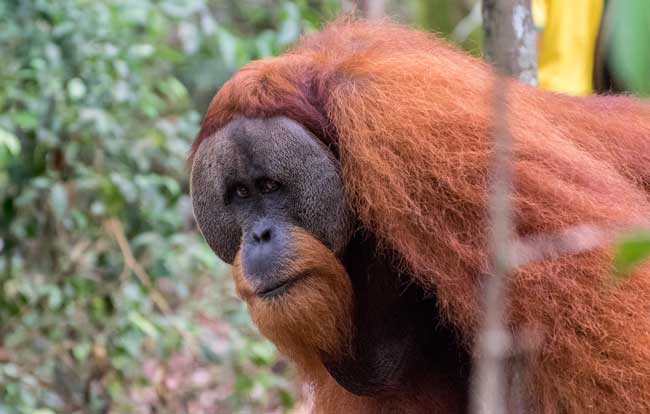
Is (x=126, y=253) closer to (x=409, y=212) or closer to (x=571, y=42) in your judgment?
(x=571, y=42)

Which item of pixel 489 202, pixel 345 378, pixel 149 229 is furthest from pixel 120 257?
pixel 489 202

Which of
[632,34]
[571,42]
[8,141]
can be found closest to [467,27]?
[571,42]

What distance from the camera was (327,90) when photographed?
9.80 feet

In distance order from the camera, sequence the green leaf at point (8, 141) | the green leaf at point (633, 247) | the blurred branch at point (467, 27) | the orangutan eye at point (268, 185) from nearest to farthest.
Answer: the green leaf at point (633, 247)
the orangutan eye at point (268, 185)
the green leaf at point (8, 141)
the blurred branch at point (467, 27)

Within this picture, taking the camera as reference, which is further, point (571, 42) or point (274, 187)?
point (571, 42)

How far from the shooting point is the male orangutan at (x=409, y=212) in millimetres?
2592

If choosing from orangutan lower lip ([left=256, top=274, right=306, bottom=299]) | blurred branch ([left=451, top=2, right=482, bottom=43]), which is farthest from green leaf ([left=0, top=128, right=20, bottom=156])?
blurred branch ([left=451, top=2, right=482, bottom=43])

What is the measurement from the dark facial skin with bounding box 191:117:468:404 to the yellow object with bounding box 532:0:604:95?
5.09ft

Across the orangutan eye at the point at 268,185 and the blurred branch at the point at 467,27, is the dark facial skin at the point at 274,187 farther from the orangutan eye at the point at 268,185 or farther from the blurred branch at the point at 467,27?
the blurred branch at the point at 467,27

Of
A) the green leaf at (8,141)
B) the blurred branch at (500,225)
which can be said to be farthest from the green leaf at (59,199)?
the blurred branch at (500,225)

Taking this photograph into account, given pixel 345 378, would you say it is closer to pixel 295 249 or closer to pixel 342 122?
pixel 295 249

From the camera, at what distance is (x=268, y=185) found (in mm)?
3027

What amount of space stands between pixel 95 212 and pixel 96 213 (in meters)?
0.02

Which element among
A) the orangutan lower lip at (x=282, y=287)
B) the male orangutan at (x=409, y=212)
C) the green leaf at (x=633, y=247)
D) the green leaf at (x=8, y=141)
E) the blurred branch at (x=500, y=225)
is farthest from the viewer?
the green leaf at (x=8, y=141)
